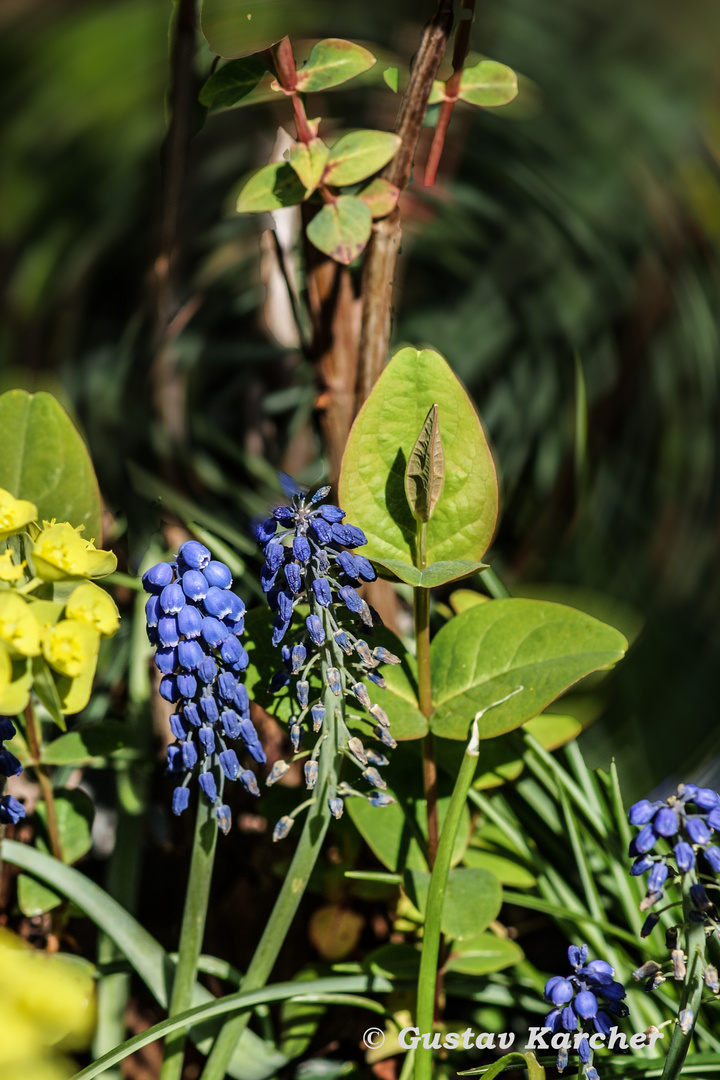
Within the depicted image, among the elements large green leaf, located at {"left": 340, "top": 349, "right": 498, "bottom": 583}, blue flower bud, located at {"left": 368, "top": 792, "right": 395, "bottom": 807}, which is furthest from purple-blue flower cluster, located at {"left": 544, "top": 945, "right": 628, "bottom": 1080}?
large green leaf, located at {"left": 340, "top": 349, "right": 498, "bottom": 583}

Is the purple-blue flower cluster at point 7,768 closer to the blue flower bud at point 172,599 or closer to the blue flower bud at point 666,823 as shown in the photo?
the blue flower bud at point 172,599

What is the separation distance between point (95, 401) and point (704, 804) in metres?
0.86

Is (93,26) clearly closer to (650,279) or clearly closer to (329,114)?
(329,114)

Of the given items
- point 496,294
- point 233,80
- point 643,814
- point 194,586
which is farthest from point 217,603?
point 496,294

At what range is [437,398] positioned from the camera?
479 millimetres

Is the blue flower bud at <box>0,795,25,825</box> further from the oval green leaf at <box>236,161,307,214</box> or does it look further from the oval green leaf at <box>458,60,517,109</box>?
the oval green leaf at <box>458,60,517,109</box>

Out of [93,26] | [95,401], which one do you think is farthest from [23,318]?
[93,26]

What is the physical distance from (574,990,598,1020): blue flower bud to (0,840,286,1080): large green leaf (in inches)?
8.8

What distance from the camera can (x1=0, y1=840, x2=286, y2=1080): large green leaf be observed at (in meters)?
0.51

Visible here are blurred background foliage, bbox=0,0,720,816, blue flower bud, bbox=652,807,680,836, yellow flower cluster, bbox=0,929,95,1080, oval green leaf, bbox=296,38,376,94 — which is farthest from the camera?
blurred background foliage, bbox=0,0,720,816

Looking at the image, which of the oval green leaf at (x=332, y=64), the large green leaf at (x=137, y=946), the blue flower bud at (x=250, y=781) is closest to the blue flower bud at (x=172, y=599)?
the blue flower bud at (x=250, y=781)

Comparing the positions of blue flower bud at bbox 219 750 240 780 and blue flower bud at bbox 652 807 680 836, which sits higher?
blue flower bud at bbox 652 807 680 836

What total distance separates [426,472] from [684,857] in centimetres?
22

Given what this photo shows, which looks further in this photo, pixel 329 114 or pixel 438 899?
pixel 329 114
